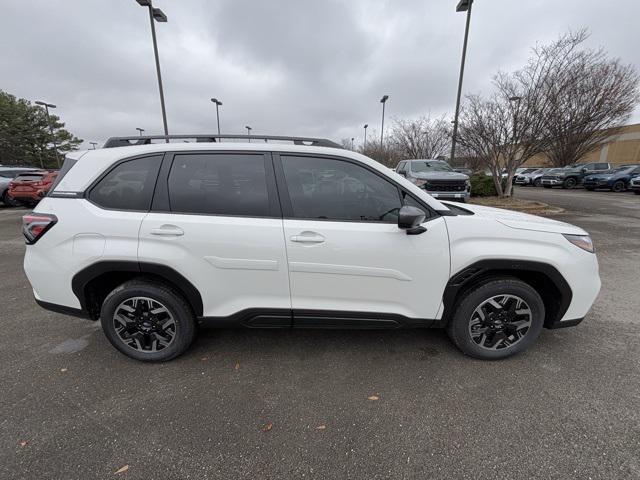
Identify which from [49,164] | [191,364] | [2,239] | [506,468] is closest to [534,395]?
[506,468]

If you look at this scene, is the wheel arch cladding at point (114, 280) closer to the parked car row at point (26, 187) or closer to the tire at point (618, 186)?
the parked car row at point (26, 187)

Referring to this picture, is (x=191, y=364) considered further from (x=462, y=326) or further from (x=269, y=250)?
(x=462, y=326)

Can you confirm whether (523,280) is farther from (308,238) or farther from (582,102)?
(582,102)

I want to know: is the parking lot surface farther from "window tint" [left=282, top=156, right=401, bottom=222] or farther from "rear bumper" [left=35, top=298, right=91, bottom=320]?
"window tint" [left=282, top=156, right=401, bottom=222]

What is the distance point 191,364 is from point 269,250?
126 cm

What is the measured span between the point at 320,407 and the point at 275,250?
1178mm

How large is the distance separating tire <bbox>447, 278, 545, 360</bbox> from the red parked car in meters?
15.6

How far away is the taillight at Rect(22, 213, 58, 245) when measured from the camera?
2.40m

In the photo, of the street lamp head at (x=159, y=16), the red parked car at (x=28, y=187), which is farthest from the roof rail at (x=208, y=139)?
the red parked car at (x=28, y=187)

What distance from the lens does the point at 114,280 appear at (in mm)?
2658

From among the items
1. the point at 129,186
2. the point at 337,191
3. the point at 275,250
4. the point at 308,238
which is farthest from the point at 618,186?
the point at 129,186

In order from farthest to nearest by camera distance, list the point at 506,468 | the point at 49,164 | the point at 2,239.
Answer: the point at 49,164
the point at 2,239
the point at 506,468

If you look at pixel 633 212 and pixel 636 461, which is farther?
pixel 633 212

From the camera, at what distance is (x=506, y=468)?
1.74 meters
